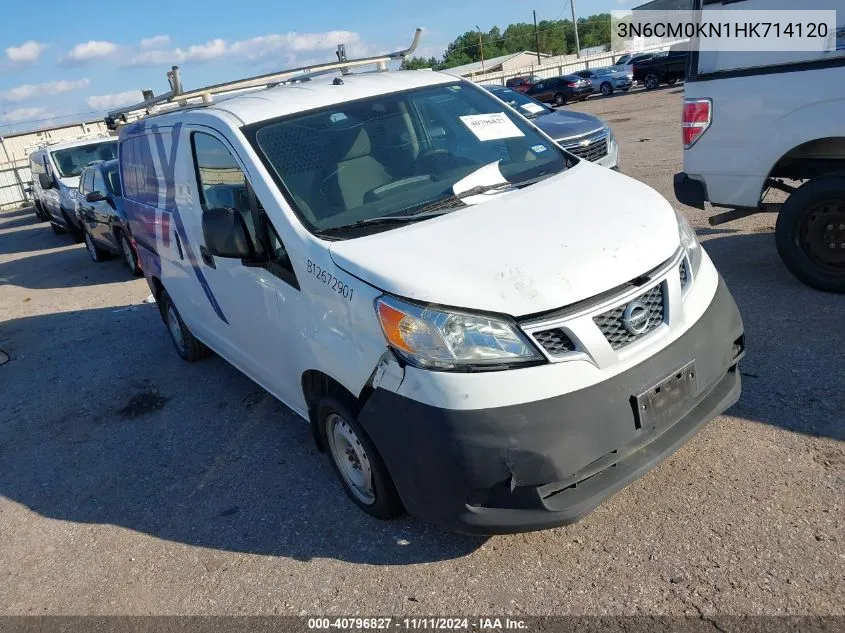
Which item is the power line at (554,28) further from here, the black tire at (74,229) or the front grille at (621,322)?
the front grille at (621,322)

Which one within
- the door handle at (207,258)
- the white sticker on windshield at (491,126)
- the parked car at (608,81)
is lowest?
the parked car at (608,81)

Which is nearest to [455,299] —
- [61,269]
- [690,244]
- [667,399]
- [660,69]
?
[667,399]

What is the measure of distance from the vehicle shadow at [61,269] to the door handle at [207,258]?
6505 millimetres

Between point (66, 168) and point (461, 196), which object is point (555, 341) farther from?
point (66, 168)

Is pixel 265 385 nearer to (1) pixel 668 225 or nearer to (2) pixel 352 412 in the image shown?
(2) pixel 352 412

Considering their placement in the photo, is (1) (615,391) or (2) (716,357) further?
(2) (716,357)

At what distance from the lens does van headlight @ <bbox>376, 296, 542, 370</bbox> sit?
2.58 m

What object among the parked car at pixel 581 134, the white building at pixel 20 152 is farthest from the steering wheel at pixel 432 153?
the white building at pixel 20 152

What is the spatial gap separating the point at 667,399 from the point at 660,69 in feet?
107

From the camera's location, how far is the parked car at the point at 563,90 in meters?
34.8

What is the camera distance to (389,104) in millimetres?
3986

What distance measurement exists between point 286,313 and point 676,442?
74.5 inches

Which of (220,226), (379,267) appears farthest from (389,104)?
(379,267)

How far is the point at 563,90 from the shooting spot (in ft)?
115
